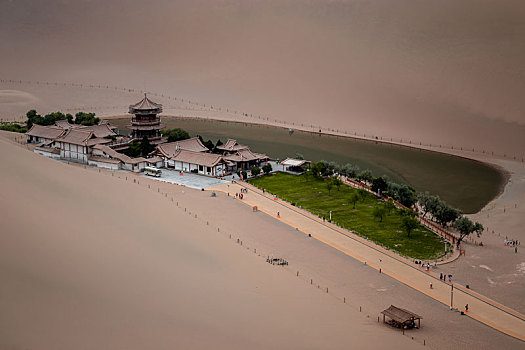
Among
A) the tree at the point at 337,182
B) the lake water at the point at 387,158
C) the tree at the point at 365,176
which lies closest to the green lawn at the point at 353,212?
the tree at the point at 337,182

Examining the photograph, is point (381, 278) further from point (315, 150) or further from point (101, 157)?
point (315, 150)

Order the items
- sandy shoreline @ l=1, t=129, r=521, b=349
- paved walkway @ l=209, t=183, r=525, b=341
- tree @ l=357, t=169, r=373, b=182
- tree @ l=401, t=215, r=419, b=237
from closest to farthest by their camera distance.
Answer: sandy shoreline @ l=1, t=129, r=521, b=349, paved walkway @ l=209, t=183, r=525, b=341, tree @ l=401, t=215, r=419, b=237, tree @ l=357, t=169, r=373, b=182

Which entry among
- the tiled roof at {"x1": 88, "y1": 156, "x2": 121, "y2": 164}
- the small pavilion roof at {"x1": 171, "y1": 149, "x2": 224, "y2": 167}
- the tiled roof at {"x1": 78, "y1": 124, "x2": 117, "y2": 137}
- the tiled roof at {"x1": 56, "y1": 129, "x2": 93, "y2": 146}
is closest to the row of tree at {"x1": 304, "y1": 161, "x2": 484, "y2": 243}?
the small pavilion roof at {"x1": 171, "y1": 149, "x2": 224, "y2": 167}

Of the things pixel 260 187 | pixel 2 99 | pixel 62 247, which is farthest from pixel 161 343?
pixel 2 99

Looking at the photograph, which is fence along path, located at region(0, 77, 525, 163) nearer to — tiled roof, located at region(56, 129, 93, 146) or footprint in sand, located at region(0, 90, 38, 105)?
footprint in sand, located at region(0, 90, 38, 105)

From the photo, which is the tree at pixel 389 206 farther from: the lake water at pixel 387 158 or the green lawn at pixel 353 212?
the lake water at pixel 387 158

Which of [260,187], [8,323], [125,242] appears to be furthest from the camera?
[260,187]
